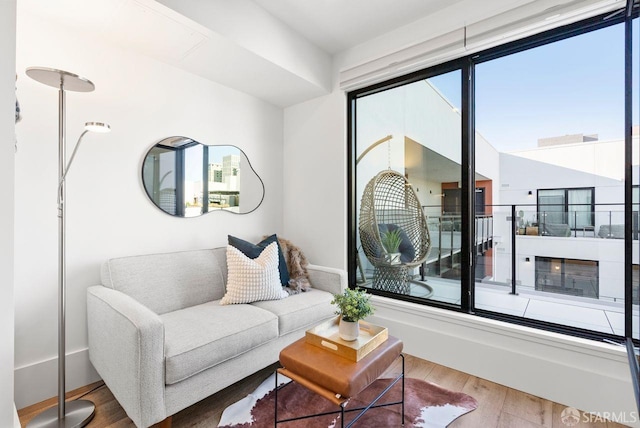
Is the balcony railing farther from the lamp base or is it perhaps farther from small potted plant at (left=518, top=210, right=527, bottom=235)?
the lamp base

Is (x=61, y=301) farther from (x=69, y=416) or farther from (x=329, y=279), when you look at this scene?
(x=329, y=279)

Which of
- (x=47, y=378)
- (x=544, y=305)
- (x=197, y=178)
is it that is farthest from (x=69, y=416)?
(x=544, y=305)

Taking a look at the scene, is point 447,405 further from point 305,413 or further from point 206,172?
point 206,172

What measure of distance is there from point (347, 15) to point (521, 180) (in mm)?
1812

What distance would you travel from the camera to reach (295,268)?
2656 millimetres

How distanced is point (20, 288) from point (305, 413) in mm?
1804

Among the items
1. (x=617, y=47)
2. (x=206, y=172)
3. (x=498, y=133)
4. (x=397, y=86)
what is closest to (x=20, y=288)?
(x=206, y=172)

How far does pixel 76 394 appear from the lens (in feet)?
6.17

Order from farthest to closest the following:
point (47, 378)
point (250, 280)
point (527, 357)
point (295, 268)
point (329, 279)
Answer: point (295, 268) → point (329, 279) → point (250, 280) → point (527, 357) → point (47, 378)

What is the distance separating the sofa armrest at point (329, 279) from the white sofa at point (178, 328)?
0.4 inches

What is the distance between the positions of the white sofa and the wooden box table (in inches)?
15.0

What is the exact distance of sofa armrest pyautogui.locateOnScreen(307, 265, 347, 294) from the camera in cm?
250

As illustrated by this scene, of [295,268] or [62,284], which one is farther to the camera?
[295,268]

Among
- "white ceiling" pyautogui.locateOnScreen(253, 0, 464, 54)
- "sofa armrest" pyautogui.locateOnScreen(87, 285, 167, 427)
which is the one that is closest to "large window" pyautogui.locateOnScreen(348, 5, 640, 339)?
"white ceiling" pyautogui.locateOnScreen(253, 0, 464, 54)
